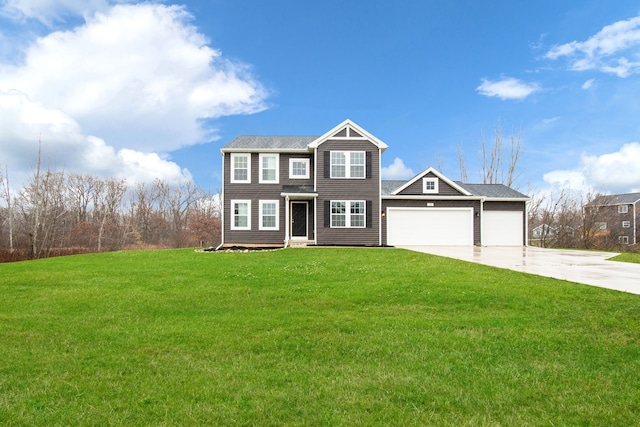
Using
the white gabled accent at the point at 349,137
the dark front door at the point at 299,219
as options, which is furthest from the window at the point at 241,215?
the white gabled accent at the point at 349,137

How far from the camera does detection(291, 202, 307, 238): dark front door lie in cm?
2216

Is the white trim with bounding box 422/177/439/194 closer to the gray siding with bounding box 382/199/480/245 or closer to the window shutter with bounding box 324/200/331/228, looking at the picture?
the gray siding with bounding box 382/199/480/245

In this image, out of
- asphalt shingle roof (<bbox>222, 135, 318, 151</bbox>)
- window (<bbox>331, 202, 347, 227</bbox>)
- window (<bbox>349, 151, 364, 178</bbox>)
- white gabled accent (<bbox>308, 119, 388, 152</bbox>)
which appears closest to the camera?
white gabled accent (<bbox>308, 119, 388, 152</bbox>)

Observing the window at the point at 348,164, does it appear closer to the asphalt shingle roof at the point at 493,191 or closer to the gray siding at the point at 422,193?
the gray siding at the point at 422,193

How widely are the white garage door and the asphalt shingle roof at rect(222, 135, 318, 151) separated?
11438mm

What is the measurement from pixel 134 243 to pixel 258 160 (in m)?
22.0

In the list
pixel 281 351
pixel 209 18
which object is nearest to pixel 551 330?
pixel 281 351

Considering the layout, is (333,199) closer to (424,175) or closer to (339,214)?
(339,214)

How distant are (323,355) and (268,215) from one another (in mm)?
17663

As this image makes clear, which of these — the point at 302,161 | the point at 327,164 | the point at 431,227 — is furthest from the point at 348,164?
the point at 431,227

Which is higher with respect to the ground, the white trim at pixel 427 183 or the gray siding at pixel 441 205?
the white trim at pixel 427 183

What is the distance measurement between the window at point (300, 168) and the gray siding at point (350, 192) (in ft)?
3.47

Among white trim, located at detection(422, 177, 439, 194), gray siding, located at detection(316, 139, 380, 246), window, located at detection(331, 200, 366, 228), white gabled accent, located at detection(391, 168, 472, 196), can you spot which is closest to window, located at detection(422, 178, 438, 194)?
white trim, located at detection(422, 177, 439, 194)

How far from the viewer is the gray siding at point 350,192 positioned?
70.0ft
